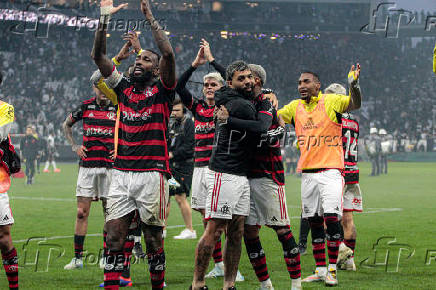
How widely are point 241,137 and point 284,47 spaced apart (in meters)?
43.2

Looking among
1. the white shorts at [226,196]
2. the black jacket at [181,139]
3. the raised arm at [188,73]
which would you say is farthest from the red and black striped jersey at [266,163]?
the black jacket at [181,139]

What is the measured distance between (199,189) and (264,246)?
2.44 m

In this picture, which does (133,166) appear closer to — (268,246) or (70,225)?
(268,246)

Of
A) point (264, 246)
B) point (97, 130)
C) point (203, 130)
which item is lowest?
point (264, 246)

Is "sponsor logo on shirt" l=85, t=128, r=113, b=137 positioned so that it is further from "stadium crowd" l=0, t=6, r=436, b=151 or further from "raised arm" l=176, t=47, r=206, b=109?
"stadium crowd" l=0, t=6, r=436, b=151

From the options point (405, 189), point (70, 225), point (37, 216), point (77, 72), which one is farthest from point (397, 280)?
point (77, 72)

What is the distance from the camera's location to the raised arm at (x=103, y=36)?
5574 mm

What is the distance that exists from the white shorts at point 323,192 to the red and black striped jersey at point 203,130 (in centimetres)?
137

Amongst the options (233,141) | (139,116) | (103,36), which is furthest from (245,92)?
(103,36)

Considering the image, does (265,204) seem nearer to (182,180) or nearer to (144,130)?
(144,130)

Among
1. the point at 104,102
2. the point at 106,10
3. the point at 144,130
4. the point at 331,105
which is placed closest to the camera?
the point at 106,10

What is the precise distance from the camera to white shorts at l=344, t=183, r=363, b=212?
866 cm

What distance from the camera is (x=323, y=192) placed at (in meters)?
7.45

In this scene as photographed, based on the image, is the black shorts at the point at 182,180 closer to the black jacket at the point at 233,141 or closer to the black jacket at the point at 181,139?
the black jacket at the point at 181,139
